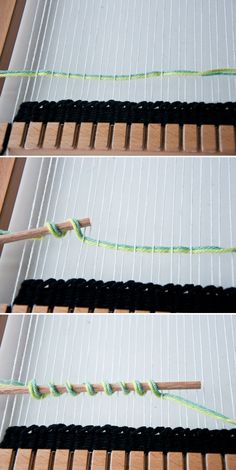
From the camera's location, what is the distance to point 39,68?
5.93 feet

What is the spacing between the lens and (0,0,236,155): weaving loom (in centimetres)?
162

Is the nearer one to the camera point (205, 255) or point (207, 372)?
point (207, 372)

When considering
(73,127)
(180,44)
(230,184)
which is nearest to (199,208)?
(230,184)

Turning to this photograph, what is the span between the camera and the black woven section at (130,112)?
5.39 feet

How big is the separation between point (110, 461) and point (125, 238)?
47 centimetres

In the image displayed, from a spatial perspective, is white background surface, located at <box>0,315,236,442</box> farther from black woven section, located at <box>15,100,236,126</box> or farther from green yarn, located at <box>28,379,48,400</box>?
black woven section, located at <box>15,100,236,126</box>

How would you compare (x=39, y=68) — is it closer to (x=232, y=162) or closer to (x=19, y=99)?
(x=19, y=99)

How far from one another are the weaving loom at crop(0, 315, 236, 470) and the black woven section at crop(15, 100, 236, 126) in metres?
0.46

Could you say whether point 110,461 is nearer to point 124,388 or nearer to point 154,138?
point 124,388

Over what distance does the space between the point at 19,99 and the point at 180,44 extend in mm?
423

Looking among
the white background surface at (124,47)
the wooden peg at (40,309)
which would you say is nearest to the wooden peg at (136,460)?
the wooden peg at (40,309)

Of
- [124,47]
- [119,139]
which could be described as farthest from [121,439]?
[124,47]

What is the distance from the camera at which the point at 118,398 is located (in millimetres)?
1406

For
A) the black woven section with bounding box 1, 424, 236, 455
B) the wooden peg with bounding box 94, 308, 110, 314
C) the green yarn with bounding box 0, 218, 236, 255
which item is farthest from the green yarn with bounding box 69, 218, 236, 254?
the black woven section with bounding box 1, 424, 236, 455
